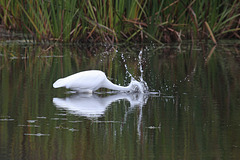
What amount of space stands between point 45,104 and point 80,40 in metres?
7.22

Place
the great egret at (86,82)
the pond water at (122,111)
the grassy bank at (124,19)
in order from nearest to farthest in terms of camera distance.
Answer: the pond water at (122,111) → the great egret at (86,82) → the grassy bank at (124,19)

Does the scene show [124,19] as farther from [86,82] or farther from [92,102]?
[92,102]

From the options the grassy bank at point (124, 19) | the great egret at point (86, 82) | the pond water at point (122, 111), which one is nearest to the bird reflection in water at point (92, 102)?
the pond water at point (122, 111)

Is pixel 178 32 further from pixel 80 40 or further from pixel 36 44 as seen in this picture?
pixel 36 44

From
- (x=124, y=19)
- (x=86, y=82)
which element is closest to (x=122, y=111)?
(x=86, y=82)

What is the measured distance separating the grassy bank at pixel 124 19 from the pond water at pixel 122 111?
1.77 m

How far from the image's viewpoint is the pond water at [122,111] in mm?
4320

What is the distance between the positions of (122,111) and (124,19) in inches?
280

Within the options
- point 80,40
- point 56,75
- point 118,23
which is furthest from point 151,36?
point 56,75

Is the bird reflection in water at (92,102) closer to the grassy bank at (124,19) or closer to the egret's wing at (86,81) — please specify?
the egret's wing at (86,81)

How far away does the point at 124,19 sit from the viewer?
13.0 metres

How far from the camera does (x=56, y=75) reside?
28.3 feet

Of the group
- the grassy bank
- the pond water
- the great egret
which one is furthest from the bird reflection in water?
the grassy bank

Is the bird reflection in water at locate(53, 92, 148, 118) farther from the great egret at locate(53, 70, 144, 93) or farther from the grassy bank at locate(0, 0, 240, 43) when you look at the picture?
the grassy bank at locate(0, 0, 240, 43)
